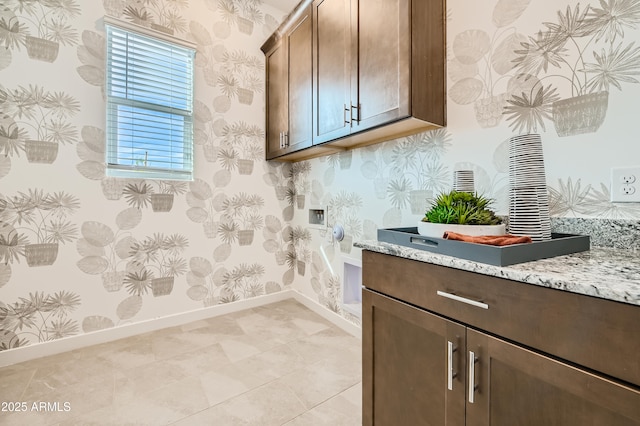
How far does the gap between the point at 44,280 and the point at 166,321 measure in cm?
82

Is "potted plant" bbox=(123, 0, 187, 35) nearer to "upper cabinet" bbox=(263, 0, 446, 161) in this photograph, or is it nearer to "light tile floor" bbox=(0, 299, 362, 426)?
"upper cabinet" bbox=(263, 0, 446, 161)

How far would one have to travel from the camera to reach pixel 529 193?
2.95 feet

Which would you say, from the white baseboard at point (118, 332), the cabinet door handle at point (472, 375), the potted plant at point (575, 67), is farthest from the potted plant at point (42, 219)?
the potted plant at point (575, 67)

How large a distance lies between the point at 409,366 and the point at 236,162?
7.00ft

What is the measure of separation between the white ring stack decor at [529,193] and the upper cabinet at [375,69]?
1.72 ft

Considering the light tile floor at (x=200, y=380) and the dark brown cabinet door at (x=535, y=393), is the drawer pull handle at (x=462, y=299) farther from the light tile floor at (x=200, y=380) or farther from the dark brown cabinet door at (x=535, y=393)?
the light tile floor at (x=200, y=380)

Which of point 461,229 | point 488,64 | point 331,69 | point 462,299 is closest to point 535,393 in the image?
point 462,299

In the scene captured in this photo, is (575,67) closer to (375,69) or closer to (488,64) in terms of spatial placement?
(488,64)

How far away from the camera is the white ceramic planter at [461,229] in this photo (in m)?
0.94

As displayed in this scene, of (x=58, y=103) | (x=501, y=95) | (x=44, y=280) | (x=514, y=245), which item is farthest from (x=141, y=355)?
(x=501, y=95)

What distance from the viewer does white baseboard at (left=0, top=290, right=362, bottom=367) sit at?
177cm

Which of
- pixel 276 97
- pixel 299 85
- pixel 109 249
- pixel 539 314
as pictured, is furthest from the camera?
pixel 276 97

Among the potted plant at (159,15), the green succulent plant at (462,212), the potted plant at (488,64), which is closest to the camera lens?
the green succulent plant at (462,212)

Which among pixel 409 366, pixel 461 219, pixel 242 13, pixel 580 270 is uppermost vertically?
pixel 242 13
